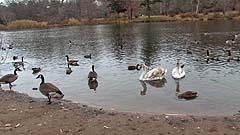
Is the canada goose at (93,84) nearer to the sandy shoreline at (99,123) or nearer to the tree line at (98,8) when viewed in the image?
the sandy shoreline at (99,123)

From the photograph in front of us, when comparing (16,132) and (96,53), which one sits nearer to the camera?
(16,132)

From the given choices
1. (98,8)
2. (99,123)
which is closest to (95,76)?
(99,123)

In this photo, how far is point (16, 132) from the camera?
1019 cm

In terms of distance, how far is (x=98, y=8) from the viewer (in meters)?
100

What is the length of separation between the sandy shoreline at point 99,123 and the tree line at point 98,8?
7271cm

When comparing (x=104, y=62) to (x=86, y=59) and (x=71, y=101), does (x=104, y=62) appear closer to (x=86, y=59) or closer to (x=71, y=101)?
(x=86, y=59)

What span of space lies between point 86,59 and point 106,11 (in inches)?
2755

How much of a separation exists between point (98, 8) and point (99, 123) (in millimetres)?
91576

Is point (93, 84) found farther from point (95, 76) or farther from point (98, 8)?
point (98, 8)

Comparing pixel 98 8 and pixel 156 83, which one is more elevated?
pixel 98 8

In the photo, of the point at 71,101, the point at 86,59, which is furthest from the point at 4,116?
the point at 86,59

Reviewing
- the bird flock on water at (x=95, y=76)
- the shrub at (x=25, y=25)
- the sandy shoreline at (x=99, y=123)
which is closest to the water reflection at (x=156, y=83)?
the bird flock on water at (x=95, y=76)

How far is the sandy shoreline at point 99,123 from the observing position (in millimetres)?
10203

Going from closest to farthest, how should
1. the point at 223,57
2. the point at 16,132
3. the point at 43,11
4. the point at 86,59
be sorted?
1. the point at 16,132
2. the point at 223,57
3. the point at 86,59
4. the point at 43,11
